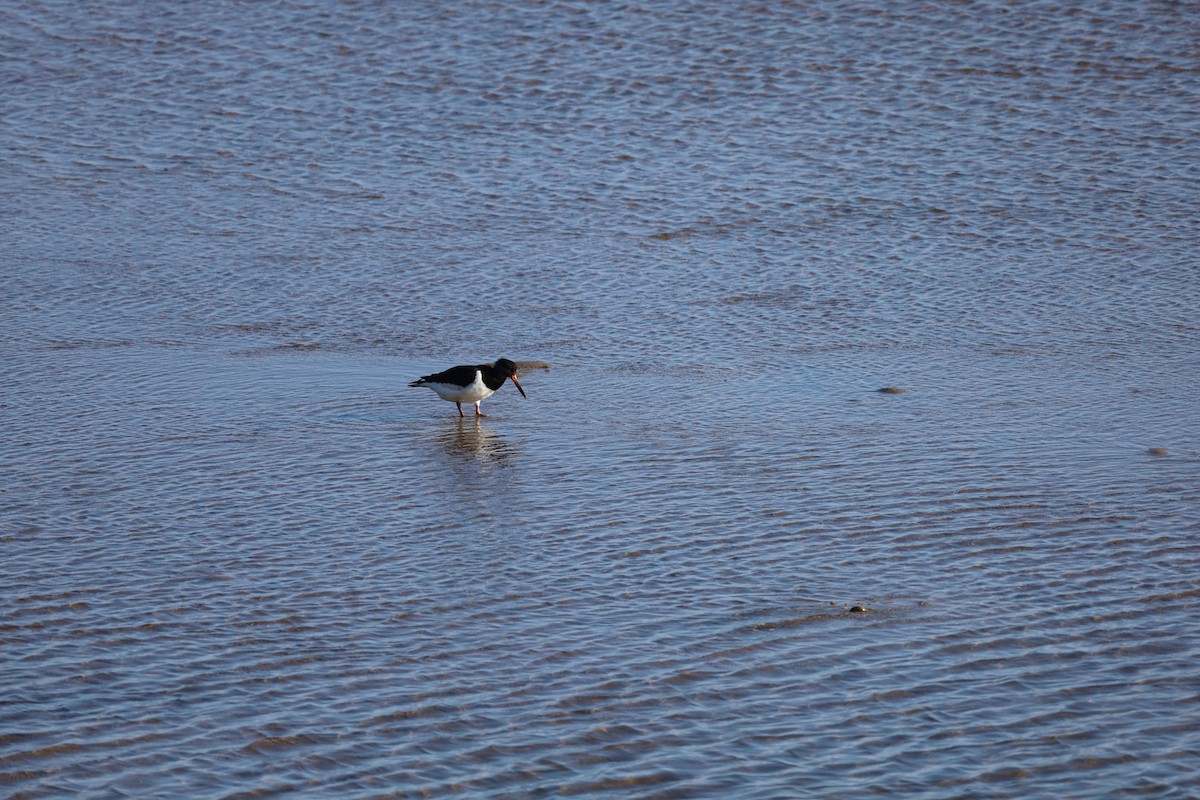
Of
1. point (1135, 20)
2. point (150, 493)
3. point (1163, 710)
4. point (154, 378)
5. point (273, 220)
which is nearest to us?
point (1163, 710)

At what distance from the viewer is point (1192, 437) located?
8906 mm

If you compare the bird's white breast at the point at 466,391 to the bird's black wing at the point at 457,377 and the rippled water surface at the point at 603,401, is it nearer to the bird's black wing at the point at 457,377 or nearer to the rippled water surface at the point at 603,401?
the bird's black wing at the point at 457,377

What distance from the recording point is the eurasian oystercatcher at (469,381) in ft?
32.1

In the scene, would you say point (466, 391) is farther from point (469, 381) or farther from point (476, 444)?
point (476, 444)

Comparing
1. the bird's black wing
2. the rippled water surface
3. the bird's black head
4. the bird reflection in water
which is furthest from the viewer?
the bird's black head

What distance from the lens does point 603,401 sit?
9.98 metres

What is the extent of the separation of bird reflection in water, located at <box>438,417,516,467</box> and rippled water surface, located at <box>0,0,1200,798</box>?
0.05 m

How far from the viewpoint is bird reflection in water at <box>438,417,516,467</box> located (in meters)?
9.17

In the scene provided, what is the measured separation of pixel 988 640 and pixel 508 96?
1232cm

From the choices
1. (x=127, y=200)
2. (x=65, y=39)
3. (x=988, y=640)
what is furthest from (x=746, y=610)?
(x=65, y=39)

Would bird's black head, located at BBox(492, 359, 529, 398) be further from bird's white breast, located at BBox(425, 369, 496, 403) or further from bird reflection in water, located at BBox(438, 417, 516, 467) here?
bird reflection in water, located at BBox(438, 417, 516, 467)

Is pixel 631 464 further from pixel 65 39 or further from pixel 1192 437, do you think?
pixel 65 39

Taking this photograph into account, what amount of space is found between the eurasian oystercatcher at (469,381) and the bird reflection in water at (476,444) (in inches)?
7.3

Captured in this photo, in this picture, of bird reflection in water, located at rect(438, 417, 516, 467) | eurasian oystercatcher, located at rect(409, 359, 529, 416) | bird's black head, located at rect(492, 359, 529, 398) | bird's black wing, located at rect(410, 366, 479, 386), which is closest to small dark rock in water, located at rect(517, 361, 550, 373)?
bird's black head, located at rect(492, 359, 529, 398)
